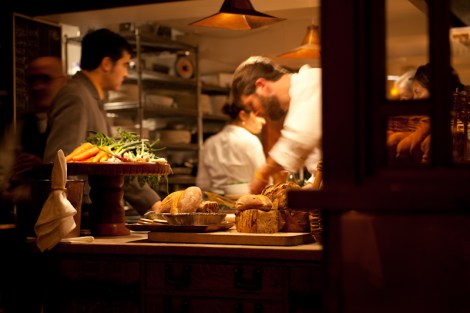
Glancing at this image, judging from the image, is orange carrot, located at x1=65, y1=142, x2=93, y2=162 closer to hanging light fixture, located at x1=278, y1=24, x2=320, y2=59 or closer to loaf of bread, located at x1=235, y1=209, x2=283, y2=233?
loaf of bread, located at x1=235, y1=209, x2=283, y2=233

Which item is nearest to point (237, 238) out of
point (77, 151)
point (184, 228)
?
point (184, 228)

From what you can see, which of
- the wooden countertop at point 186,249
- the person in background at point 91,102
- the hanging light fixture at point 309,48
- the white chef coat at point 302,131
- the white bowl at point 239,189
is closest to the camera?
the wooden countertop at point 186,249

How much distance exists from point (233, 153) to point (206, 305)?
3.63 m

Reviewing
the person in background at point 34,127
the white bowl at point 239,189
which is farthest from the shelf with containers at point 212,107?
the white bowl at point 239,189

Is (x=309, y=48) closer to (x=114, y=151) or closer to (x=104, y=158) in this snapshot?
(x=114, y=151)

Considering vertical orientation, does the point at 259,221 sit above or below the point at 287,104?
below

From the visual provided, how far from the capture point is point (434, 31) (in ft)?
5.20

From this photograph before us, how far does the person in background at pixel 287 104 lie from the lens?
3.69 metres

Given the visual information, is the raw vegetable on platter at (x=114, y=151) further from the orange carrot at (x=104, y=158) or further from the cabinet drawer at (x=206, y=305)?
the cabinet drawer at (x=206, y=305)

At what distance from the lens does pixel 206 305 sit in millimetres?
2672

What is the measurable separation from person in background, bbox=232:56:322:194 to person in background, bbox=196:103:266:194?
201cm

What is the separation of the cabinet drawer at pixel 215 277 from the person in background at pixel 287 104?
115cm

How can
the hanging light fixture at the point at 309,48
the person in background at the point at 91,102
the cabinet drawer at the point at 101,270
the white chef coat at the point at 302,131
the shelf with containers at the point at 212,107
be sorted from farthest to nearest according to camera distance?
1. the shelf with containers at the point at 212,107
2. the hanging light fixture at the point at 309,48
3. the person in background at the point at 91,102
4. the white chef coat at the point at 302,131
5. the cabinet drawer at the point at 101,270

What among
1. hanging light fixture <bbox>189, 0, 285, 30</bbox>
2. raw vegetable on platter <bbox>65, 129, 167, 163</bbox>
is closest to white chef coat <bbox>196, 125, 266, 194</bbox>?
hanging light fixture <bbox>189, 0, 285, 30</bbox>
